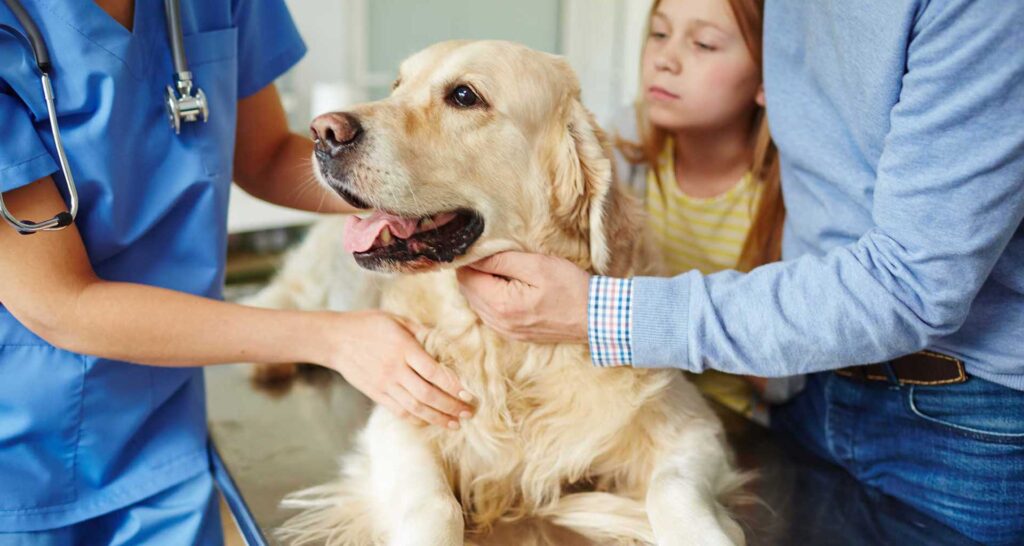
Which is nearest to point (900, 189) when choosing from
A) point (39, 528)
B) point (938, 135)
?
point (938, 135)

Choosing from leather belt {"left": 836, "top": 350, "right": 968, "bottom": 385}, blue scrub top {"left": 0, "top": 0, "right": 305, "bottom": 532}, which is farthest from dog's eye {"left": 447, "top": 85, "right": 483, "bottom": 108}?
leather belt {"left": 836, "top": 350, "right": 968, "bottom": 385}

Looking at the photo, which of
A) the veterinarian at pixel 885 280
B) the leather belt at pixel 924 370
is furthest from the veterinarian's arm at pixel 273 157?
the leather belt at pixel 924 370

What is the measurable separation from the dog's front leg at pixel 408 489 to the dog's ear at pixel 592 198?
0.36 metres

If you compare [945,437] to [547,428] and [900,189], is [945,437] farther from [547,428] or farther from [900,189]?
[547,428]

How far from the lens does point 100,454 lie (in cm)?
117

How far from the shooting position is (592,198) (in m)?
1.20

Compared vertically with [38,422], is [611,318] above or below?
above

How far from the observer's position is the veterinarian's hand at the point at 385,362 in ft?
3.63

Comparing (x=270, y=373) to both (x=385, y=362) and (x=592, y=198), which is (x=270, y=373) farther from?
(x=592, y=198)

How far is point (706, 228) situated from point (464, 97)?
777 mm

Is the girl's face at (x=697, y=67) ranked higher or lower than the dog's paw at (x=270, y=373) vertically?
higher

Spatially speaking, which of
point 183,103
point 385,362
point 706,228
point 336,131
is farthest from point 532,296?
point 706,228

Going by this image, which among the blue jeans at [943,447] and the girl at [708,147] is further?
the girl at [708,147]

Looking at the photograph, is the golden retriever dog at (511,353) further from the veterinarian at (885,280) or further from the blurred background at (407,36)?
the blurred background at (407,36)
